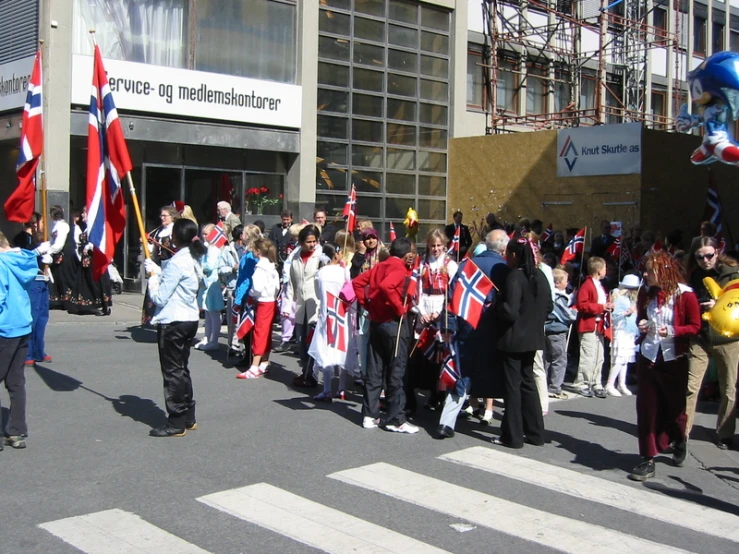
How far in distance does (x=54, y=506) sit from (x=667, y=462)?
195 inches

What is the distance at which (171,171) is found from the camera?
19.6 meters

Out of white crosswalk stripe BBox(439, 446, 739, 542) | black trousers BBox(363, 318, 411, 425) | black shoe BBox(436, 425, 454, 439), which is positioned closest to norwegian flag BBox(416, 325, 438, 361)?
black trousers BBox(363, 318, 411, 425)

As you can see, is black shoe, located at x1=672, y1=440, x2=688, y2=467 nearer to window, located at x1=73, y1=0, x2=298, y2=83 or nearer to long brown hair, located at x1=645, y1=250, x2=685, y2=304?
long brown hair, located at x1=645, y1=250, x2=685, y2=304

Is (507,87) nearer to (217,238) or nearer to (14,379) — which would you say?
(217,238)

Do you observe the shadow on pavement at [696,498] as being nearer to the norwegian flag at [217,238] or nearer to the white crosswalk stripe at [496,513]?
the white crosswalk stripe at [496,513]

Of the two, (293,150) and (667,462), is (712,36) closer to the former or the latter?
(293,150)

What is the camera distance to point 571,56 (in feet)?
88.7

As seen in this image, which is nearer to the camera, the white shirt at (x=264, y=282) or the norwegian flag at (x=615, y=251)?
the white shirt at (x=264, y=282)

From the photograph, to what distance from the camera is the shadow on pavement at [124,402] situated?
8602 millimetres

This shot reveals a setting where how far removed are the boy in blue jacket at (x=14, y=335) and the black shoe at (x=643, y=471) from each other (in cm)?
497

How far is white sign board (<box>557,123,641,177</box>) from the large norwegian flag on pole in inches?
455

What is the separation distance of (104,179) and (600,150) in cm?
1186

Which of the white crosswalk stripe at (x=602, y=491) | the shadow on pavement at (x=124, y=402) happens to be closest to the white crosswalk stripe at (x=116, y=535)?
the shadow on pavement at (x=124, y=402)

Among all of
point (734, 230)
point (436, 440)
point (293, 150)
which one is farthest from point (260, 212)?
point (436, 440)
